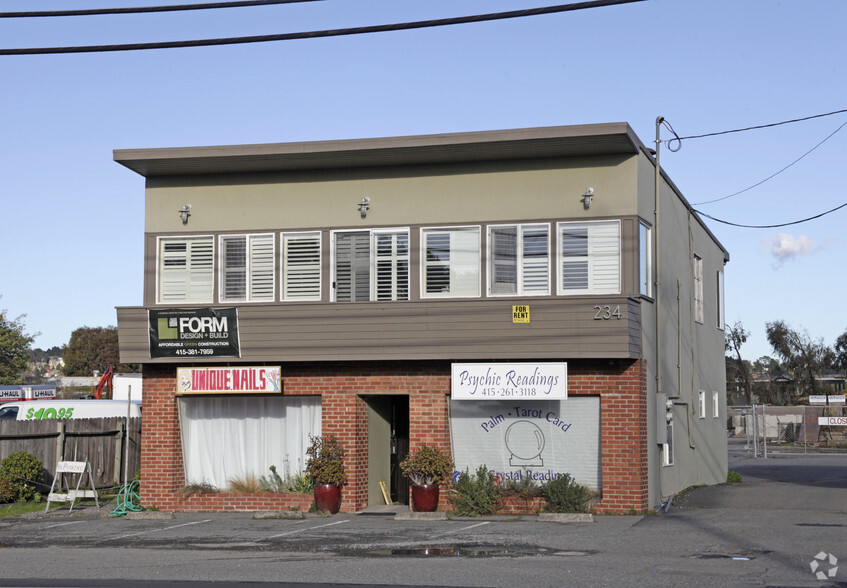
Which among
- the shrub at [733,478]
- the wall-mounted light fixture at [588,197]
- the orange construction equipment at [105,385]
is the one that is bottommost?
the shrub at [733,478]

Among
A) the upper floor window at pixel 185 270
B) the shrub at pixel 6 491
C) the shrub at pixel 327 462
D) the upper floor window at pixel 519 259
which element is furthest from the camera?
the shrub at pixel 6 491

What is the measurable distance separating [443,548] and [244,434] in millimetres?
8218

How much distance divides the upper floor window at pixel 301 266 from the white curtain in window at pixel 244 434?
2234 millimetres

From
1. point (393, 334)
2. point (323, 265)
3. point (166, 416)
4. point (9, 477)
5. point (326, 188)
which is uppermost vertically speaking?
point (326, 188)

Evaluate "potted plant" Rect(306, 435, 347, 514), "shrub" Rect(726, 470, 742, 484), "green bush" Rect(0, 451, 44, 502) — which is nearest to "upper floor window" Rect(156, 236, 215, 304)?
"potted plant" Rect(306, 435, 347, 514)

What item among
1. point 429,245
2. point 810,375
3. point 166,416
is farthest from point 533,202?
point 810,375

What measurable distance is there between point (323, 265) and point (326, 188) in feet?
5.33

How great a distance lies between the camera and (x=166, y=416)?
869 inches

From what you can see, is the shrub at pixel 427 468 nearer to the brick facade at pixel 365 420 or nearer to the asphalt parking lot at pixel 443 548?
the brick facade at pixel 365 420

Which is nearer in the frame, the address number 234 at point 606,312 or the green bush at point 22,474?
the address number 234 at point 606,312

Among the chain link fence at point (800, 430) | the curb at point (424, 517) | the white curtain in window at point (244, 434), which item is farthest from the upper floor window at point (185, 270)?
the chain link fence at point (800, 430)

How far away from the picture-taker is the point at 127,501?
Answer: 2267 centimetres

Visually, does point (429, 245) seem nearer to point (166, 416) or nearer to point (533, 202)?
point (533, 202)

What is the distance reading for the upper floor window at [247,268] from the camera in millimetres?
21703
